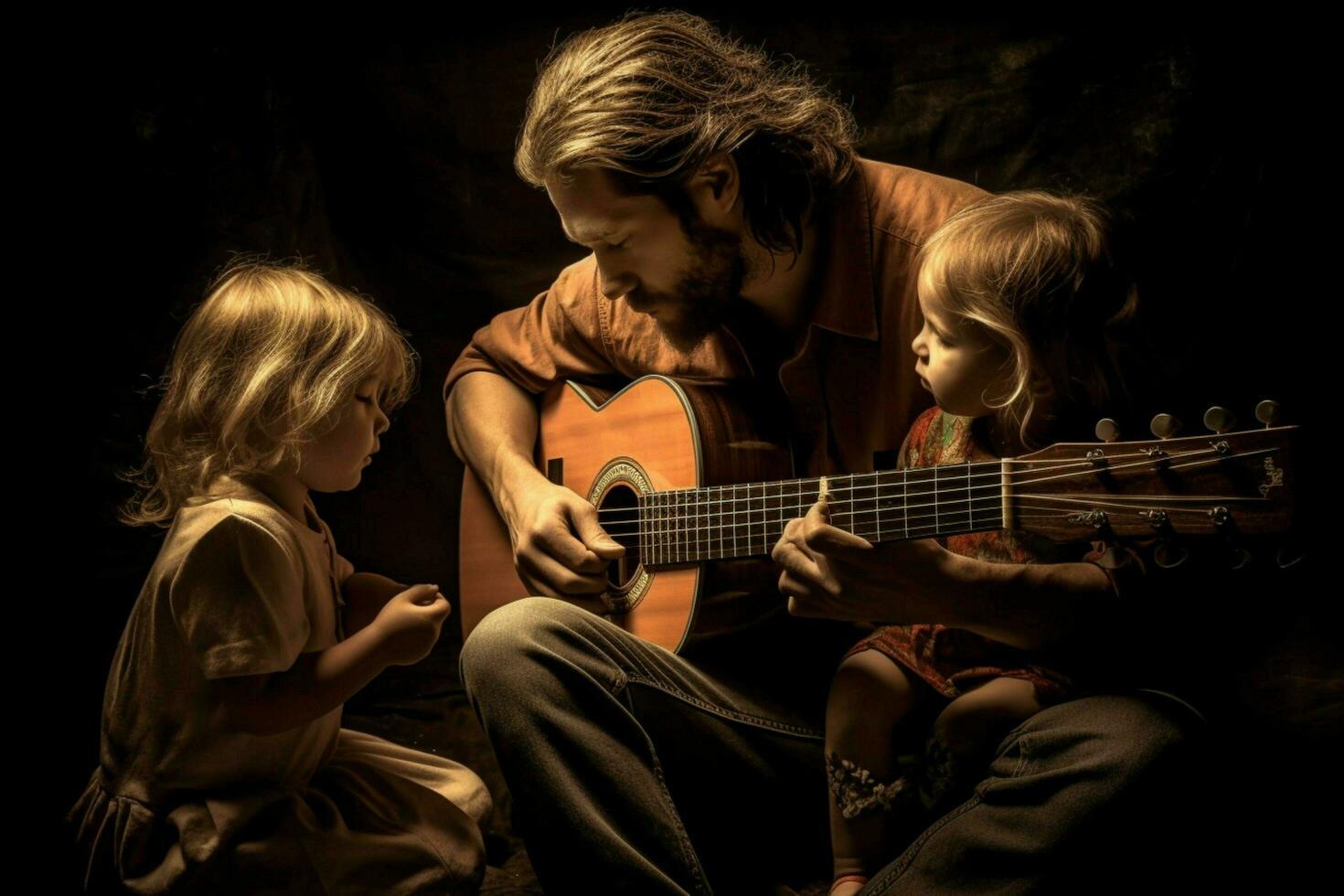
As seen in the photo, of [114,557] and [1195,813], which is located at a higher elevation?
[114,557]

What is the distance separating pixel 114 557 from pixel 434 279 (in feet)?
2.93

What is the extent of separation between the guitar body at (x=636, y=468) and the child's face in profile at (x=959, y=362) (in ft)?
1.28

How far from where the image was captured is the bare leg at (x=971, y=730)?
56.1 inches

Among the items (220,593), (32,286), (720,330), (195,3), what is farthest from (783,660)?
(195,3)

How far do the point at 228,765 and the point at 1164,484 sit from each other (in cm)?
120

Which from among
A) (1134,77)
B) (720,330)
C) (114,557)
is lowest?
(114,557)

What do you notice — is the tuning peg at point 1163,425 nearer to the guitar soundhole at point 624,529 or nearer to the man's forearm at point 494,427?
the guitar soundhole at point 624,529

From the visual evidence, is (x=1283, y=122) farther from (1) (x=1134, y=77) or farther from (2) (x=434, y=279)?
(2) (x=434, y=279)

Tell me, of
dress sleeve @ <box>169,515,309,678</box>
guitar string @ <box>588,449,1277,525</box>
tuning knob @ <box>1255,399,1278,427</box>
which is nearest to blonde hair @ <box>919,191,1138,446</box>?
guitar string @ <box>588,449,1277,525</box>

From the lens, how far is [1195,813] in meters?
1.31

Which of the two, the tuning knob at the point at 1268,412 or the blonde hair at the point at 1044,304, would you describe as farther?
the blonde hair at the point at 1044,304

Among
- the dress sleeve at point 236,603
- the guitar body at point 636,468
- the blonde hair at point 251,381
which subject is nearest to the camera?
the dress sleeve at point 236,603

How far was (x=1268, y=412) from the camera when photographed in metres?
1.21

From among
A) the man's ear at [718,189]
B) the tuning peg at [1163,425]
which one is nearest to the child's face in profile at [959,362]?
the tuning peg at [1163,425]
